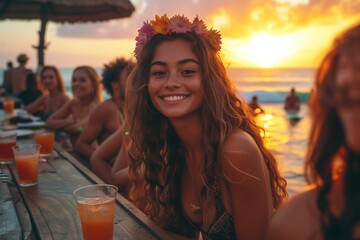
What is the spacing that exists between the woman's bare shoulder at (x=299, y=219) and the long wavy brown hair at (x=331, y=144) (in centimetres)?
4

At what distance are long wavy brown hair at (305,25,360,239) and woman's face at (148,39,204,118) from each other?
123cm

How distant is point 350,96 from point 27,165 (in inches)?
80.3

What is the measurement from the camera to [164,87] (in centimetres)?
211

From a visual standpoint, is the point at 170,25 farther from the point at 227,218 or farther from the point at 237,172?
the point at 227,218

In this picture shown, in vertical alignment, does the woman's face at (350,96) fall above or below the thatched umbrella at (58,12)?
below

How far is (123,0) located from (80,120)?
4.15 metres

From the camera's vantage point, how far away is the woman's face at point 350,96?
698mm

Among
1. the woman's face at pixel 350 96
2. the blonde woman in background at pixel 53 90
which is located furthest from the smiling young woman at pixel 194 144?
the blonde woman in background at pixel 53 90

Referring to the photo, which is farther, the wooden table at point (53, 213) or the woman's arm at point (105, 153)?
the woman's arm at point (105, 153)

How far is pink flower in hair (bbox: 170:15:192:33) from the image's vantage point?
6.93 ft

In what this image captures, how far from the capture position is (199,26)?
2137 mm

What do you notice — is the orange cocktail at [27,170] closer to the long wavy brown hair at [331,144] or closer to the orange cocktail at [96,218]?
the orange cocktail at [96,218]

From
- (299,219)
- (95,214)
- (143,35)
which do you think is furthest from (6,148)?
(299,219)

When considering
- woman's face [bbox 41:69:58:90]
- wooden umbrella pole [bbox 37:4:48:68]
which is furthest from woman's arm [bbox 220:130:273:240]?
wooden umbrella pole [bbox 37:4:48:68]
